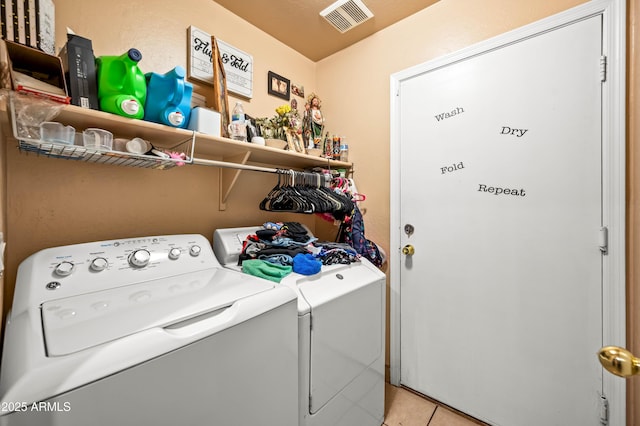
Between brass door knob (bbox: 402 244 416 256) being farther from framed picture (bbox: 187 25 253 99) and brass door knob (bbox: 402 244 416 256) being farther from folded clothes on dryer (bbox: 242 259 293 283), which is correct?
framed picture (bbox: 187 25 253 99)

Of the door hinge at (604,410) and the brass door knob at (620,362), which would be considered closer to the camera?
the brass door knob at (620,362)

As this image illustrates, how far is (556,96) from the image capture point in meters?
1.28

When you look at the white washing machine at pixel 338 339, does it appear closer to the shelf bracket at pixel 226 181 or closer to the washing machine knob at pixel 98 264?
the shelf bracket at pixel 226 181

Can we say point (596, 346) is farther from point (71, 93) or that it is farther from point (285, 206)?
point (71, 93)

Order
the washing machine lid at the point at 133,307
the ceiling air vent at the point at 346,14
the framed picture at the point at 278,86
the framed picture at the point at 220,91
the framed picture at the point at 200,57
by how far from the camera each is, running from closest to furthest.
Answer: the washing machine lid at the point at 133,307
the framed picture at the point at 220,91
the framed picture at the point at 200,57
the ceiling air vent at the point at 346,14
the framed picture at the point at 278,86

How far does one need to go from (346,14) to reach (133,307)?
2.06 metres

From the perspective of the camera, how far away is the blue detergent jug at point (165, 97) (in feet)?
3.76

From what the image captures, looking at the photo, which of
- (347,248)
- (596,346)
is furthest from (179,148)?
(596,346)

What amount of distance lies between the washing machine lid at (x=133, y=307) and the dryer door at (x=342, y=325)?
29 centimetres

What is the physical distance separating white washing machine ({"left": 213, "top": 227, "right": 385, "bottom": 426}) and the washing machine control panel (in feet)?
0.83

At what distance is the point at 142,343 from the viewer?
0.63m

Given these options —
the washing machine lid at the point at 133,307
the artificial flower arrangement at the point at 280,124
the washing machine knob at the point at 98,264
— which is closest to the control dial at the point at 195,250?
the washing machine lid at the point at 133,307

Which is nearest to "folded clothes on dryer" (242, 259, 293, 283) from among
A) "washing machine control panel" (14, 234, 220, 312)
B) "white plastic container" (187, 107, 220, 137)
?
"washing machine control panel" (14, 234, 220, 312)

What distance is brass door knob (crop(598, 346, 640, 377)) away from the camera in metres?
0.58
